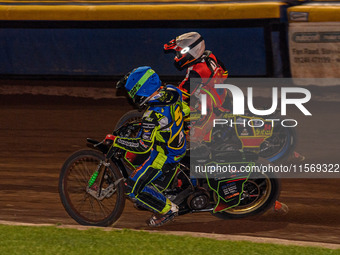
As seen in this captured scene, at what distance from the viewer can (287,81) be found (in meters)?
14.4

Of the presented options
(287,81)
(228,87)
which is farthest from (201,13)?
(228,87)

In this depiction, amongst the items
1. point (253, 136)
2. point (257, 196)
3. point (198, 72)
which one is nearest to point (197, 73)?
point (198, 72)

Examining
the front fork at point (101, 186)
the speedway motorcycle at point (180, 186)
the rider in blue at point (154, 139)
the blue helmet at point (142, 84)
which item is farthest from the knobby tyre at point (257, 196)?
the blue helmet at point (142, 84)

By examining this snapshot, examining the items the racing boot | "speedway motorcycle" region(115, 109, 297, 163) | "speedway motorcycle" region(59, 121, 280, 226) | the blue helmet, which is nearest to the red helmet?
"speedway motorcycle" region(115, 109, 297, 163)

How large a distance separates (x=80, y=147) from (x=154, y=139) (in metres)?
4.35

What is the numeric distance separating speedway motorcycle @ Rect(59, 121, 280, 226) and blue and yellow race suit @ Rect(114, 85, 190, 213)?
0.43 ft

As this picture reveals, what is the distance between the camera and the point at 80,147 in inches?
469

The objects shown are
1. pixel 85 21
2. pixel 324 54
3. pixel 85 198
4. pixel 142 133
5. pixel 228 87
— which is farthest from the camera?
pixel 85 21

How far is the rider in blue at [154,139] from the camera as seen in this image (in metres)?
7.63

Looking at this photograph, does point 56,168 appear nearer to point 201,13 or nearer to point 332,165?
point 332,165

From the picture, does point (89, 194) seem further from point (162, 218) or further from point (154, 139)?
point (154, 139)

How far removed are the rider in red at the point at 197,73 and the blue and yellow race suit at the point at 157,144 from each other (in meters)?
1.42

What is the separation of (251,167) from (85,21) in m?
8.46

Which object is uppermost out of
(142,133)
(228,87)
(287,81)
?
(142,133)
